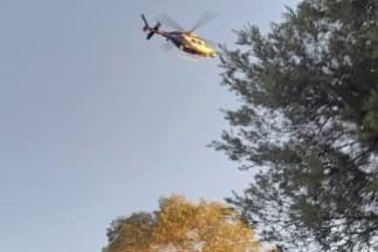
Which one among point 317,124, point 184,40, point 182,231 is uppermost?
point 184,40

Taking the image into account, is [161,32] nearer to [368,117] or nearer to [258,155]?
[258,155]

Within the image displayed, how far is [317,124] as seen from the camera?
10.4 m

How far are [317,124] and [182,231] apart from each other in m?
13.3

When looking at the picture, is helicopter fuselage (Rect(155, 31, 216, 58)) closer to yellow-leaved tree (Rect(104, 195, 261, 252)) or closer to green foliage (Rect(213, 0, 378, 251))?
yellow-leaved tree (Rect(104, 195, 261, 252))

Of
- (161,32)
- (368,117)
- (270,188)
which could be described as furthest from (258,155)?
(161,32)

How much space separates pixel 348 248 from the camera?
9.96 meters

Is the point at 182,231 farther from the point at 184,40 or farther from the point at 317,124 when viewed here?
the point at 317,124

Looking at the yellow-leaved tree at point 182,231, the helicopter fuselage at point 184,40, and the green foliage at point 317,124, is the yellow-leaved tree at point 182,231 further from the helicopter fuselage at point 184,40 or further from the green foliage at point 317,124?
the green foliage at point 317,124

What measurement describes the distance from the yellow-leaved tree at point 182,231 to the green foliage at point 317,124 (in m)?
11.1

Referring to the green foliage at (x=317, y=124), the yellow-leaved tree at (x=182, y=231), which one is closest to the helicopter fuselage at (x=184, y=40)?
the yellow-leaved tree at (x=182, y=231)

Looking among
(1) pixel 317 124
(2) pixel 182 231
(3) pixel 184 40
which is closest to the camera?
(1) pixel 317 124

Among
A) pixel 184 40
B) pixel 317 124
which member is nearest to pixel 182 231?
pixel 184 40

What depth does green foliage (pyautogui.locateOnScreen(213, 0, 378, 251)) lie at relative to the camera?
941 centimetres

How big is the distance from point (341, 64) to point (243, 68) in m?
2.11
